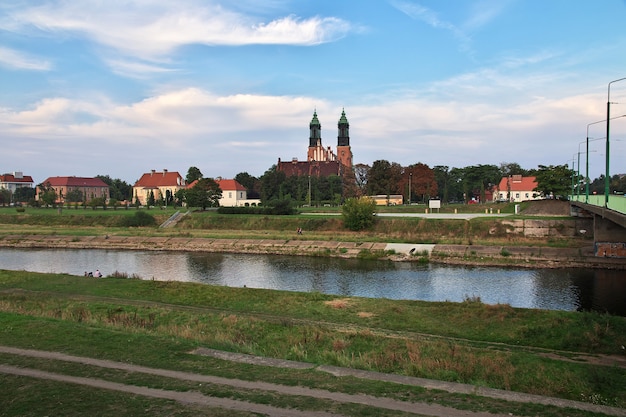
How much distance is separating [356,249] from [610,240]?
67.2 feet

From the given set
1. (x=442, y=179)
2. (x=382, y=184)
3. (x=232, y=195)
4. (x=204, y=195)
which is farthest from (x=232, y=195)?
(x=442, y=179)

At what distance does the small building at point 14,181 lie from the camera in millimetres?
168375

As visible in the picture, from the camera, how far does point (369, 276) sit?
34.2 m

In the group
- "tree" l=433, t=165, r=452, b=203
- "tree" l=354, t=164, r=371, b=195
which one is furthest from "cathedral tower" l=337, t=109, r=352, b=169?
"tree" l=433, t=165, r=452, b=203

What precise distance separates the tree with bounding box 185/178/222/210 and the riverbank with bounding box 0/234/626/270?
1922 centimetres

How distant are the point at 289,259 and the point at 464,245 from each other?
1559 cm

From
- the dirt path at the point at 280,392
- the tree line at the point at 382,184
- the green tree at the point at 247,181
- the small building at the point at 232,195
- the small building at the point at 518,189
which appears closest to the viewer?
the dirt path at the point at 280,392

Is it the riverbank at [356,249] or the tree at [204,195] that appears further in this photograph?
the tree at [204,195]

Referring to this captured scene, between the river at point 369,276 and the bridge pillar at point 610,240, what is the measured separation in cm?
334

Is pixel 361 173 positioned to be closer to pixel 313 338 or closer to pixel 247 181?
pixel 247 181

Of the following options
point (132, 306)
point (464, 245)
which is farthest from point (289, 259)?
point (132, 306)

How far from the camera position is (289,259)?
44281 mm

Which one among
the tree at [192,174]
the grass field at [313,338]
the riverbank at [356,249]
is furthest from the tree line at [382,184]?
A: the grass field at [313,338]

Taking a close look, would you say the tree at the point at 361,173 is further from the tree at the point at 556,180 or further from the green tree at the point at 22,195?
the green tree at the point at 22,195
